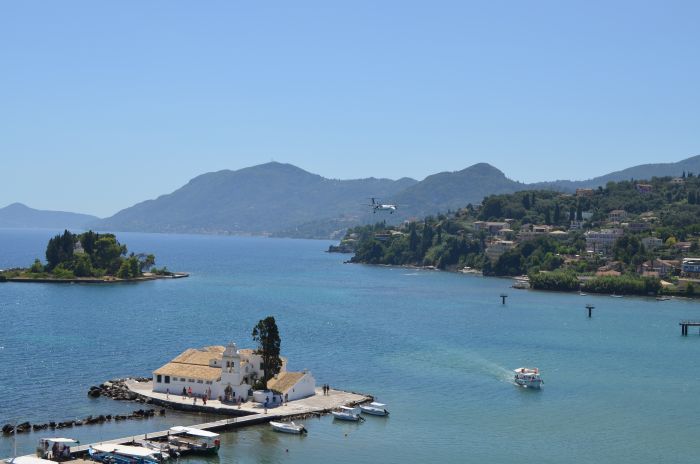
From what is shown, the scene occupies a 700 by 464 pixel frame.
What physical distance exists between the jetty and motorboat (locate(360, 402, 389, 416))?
5.09ft

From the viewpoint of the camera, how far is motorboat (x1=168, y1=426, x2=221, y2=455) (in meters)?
46.9

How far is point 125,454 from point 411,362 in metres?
35.1

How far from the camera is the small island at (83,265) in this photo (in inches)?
5871

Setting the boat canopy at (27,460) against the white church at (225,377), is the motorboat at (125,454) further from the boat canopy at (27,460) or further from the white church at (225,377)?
the white church at (225,377)

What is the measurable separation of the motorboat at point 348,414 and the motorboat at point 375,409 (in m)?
0.95

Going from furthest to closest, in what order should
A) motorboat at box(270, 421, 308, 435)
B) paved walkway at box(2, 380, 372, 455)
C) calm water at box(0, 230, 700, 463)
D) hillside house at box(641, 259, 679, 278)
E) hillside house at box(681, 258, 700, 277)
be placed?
1. hillside house at box(641, 259, 679, 278)
2. hillside house at box(681, 258, 700, 277)
3. paved walkway at box(2, 380, 372, 455)
4. motorboat at box(270, 421, 308, 435)
5. calm water at box(0, 230, 700, 463)

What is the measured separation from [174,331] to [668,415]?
48620 millimetres

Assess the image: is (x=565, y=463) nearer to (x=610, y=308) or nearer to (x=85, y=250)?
(x=610, y=308)

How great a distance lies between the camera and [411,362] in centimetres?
7575

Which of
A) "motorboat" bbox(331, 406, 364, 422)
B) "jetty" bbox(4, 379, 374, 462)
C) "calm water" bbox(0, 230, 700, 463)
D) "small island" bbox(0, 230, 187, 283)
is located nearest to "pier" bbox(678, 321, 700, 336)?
"calm water" bbox(0, 230, 700, 463)

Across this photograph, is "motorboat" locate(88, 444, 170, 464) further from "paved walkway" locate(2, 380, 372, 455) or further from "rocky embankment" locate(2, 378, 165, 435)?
"rocky embankment" locate(2, 378, 165, 435)

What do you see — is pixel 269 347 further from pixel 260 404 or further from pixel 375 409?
pixel 375 409

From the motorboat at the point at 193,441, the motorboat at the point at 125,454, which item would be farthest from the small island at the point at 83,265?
Result: the motorboat at the point at 125,454

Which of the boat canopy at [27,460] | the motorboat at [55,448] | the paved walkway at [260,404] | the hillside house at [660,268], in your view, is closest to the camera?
the boat canopy at [27,460]
